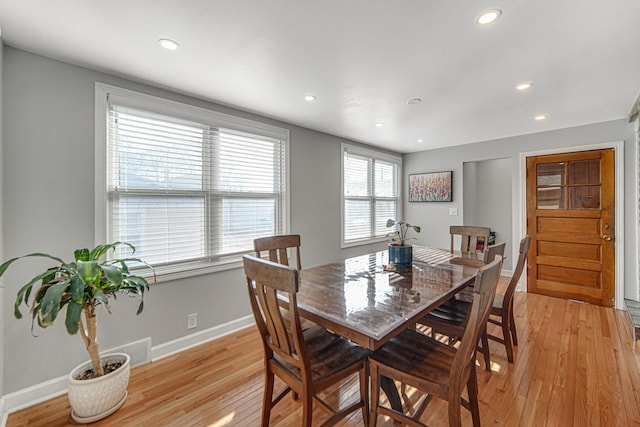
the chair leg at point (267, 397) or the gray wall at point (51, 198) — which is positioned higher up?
the gray wall at point (51, 198)

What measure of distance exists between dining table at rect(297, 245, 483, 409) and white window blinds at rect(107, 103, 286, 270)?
1205 millimetres

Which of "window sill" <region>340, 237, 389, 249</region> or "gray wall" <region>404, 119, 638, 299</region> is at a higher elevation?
"gray wall" <region>404, 119, 638, 299</region>

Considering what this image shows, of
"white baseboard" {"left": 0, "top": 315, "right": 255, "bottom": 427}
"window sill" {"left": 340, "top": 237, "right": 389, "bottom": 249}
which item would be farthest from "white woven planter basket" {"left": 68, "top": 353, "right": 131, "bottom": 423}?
"window sill" {"left": 340, "top": 237, "right": 389, "bottom": 249}

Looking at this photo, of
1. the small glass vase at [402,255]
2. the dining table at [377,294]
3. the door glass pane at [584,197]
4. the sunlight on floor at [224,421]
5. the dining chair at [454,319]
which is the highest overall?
the door glass pane at [584,197]

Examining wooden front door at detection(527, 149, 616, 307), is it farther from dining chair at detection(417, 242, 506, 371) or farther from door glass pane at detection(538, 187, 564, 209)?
dining chair at detection(417, 242, 506, 371)

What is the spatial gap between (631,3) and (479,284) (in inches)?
67.4

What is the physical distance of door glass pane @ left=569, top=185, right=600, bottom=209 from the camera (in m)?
3.53

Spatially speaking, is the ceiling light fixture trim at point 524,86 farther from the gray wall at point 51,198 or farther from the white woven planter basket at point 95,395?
the white woven planter basket at point 95,395

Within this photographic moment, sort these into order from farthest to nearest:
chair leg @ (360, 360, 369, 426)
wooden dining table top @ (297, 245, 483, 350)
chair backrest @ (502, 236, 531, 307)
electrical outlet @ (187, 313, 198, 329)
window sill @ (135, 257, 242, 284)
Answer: electrical outlet @ (187, 313, 198, 329)
window sill @ (135, 257, 242, 284)
chair backrest @ (502, 236, 531, 307)
chair leg @ (360, 360, 369, 426)
wooden dining table top @ (297, 245, 483, 350)

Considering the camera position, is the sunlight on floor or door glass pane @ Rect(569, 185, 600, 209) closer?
the sunlight on floor

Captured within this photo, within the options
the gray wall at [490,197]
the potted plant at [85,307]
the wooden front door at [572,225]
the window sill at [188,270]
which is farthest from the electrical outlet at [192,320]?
the wooden front door at [572,225]

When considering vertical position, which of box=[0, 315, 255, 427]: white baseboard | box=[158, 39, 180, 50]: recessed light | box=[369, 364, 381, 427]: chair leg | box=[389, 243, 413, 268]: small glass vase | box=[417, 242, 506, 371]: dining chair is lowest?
box=[0, 315, 255, 427]: white baseboard

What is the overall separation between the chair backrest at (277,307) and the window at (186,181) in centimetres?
141

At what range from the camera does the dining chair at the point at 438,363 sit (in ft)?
3.91
